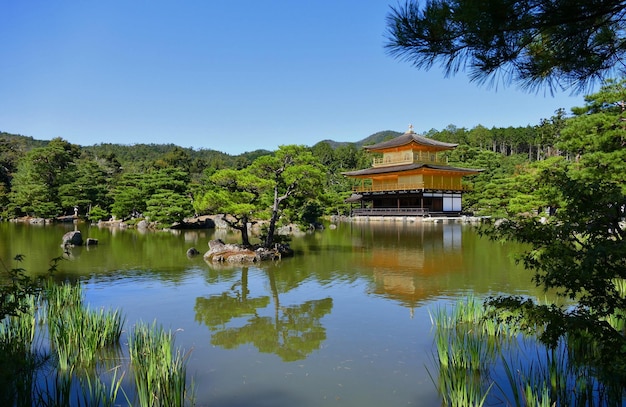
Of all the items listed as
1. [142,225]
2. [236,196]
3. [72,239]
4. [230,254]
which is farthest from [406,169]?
[72,239]

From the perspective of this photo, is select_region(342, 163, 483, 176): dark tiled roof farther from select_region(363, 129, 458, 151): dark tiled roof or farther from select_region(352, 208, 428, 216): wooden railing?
select_region(352, 208, 428, 216): wooden railing

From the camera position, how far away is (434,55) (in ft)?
12.4

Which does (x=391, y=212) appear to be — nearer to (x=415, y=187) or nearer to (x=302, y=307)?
(x=415, y=187)

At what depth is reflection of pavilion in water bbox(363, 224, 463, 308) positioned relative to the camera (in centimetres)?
880

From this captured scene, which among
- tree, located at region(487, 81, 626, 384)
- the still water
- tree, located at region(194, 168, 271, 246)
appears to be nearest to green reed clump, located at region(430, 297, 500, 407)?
the still water

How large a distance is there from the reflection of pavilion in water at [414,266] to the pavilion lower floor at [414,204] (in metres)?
13.1

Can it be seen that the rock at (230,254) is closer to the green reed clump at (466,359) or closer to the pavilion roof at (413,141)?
the green reed clump at (466,359)

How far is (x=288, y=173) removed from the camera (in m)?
12.6

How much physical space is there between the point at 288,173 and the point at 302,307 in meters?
5.65

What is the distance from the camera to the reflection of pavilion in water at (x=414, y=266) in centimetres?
880

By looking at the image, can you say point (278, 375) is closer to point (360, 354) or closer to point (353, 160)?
point (360, 354)

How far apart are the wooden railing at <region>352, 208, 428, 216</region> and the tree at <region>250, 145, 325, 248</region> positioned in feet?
64.5

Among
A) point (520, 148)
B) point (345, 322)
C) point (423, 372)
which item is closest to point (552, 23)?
point (423, 372)

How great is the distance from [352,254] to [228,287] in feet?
19.9
